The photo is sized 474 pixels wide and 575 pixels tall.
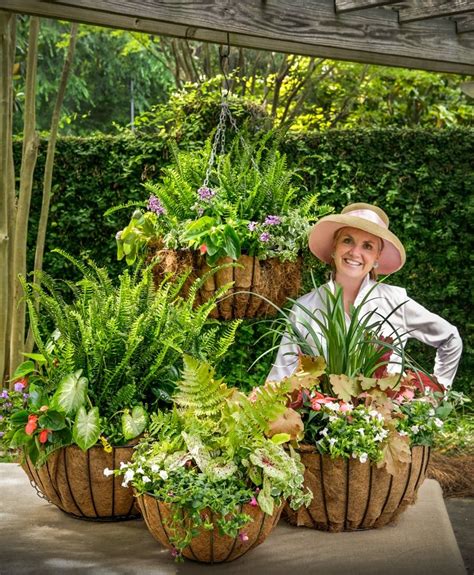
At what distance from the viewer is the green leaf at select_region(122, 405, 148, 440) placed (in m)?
2.33

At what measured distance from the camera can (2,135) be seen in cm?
530

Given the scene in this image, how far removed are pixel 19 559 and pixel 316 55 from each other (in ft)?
7.29

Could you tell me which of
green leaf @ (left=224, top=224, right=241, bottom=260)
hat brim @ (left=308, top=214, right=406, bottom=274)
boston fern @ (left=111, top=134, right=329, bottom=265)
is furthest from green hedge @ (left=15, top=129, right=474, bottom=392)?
green leaf @ (left=224, top=224, right=241, bottom=260)

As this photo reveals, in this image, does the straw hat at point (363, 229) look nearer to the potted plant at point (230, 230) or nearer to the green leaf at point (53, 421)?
the potted plant at point (230, 230)

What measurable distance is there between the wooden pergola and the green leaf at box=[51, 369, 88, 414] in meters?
1.24

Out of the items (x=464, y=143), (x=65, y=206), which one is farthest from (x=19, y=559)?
(x=464, y=143)

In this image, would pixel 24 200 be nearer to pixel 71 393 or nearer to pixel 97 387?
pixel 97 387

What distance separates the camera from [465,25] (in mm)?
3709

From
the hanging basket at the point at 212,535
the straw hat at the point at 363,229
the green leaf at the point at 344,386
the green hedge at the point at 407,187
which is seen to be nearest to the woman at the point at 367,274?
Result: the straw hat at the point at 363,229

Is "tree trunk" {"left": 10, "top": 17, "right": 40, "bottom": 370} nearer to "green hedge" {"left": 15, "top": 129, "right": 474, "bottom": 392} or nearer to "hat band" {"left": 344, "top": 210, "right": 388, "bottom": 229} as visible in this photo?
"green hedge" {"left": 15, "top": 129, "right": 474, "bottom": 392}

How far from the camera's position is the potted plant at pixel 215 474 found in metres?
2.01

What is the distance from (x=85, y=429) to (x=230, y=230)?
88 cm

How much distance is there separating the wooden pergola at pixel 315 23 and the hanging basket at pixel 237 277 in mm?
826

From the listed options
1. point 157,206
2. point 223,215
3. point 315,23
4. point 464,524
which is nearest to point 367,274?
point 223,215
